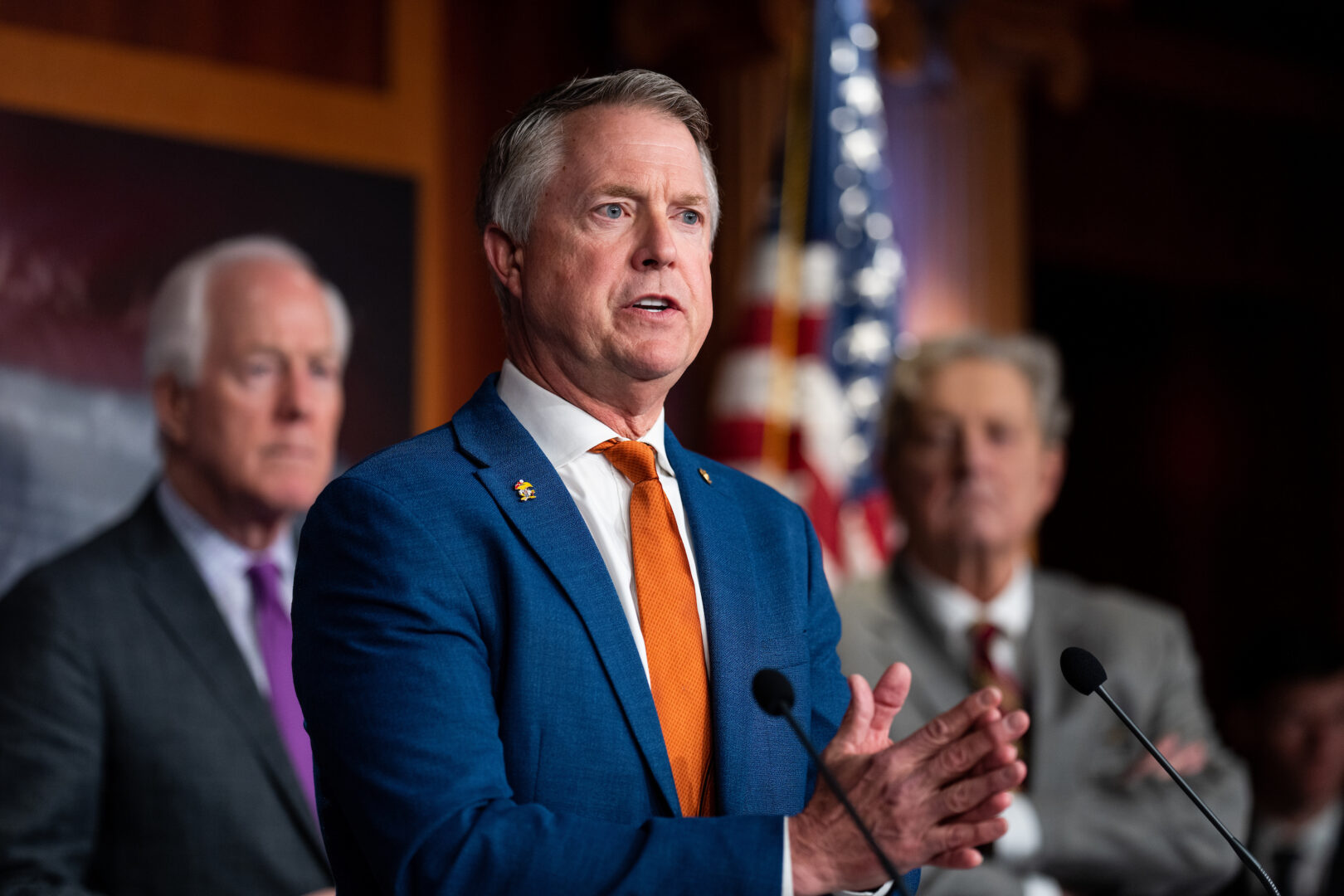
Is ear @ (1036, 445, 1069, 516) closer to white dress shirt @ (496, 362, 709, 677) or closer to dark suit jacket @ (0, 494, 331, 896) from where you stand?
dark suit jacket @ (0, 494, 331, 896)

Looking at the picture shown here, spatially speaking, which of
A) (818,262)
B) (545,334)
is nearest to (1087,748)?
(818,262)

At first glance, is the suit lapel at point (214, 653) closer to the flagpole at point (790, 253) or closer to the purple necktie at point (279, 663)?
the purple necktie at point (279, 663)

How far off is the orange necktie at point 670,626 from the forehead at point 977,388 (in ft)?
6.75

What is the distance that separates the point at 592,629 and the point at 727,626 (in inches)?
6.8

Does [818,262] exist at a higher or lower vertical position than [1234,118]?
lower

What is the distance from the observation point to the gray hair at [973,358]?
12.3ft

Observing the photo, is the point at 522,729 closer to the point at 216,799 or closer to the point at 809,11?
the point at 216,799

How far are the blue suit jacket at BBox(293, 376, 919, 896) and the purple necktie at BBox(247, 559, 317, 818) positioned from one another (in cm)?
132

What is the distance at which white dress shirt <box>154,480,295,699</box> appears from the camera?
300cm

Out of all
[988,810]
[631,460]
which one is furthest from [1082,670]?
[631,460]

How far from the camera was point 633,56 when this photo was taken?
496 centimetres

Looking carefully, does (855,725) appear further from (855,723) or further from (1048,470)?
(1048,470)

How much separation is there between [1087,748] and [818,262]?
1.80m

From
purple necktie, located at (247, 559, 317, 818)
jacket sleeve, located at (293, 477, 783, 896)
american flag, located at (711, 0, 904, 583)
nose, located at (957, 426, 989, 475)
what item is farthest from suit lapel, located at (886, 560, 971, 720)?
jacket sleeve, located at (293, 477, 783, 896)
